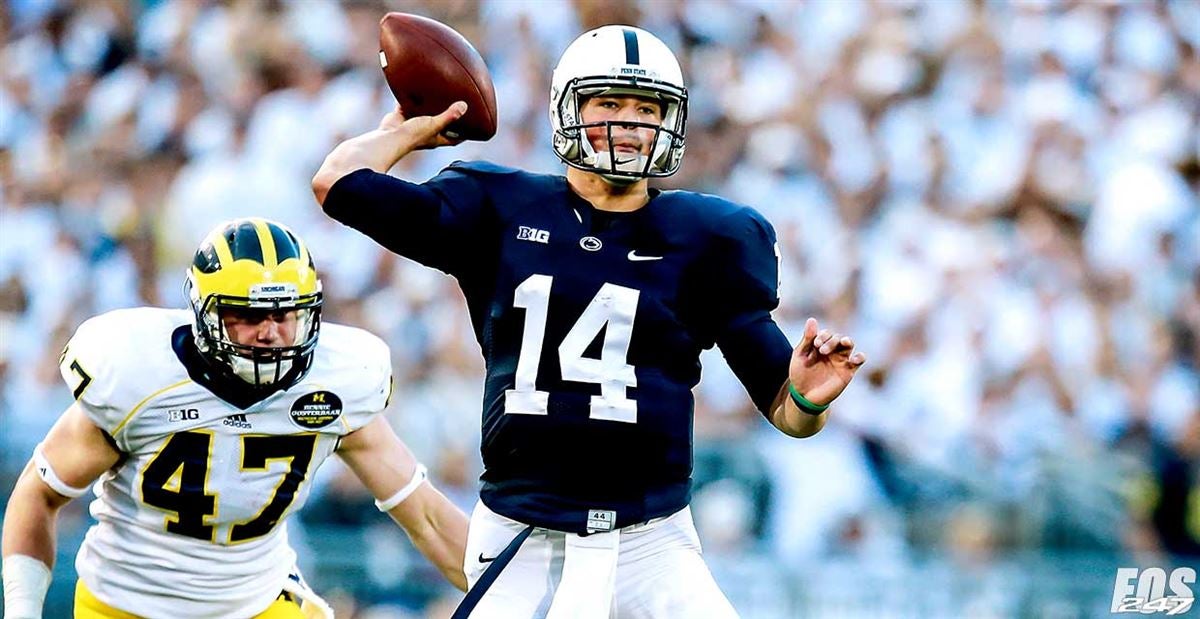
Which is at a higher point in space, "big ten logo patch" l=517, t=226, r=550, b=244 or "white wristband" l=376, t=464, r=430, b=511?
"big ten logo patch" l=517, t=226, r=550, b=244

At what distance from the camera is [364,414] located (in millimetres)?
4367

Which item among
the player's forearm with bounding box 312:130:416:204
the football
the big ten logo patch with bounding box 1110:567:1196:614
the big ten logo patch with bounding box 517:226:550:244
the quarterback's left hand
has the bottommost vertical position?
the big ten logo patch with bounding box 1110:567:1196:614

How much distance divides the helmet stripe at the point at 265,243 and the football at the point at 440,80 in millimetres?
503

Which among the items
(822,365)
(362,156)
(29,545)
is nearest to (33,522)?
(29,545)

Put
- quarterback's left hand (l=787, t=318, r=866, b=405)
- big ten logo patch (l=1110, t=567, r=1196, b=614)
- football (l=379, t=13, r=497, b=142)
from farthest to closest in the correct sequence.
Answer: big ten logo patch (l=1110, t=567, r=1196, b=614), football (l=379, t=13, r=497, b=142), quarterback's left hand (l=787, t=318, r=866, b=405)

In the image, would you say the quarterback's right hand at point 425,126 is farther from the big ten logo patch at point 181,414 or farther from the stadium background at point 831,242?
the stadium background at point 831,242

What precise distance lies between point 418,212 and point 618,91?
53 centimetres

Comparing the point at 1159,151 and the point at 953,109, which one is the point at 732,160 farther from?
the point at 1159,151

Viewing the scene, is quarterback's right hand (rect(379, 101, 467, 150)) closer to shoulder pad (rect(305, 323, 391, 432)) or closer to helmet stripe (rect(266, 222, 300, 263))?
helmet stripe (rect(266, 222, 300, 263))

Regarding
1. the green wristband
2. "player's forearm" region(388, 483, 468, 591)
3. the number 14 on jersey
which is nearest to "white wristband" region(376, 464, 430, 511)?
"player's forearm" region(388, 483, 468, 591)

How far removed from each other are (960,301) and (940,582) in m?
1.82

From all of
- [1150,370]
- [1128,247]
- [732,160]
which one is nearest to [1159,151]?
[1128,247]

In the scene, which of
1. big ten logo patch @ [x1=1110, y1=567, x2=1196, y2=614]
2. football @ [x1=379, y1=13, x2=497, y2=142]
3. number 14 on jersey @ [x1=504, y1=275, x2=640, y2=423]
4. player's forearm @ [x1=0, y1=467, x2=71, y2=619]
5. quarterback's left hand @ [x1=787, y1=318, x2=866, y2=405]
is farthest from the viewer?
big ten logo patch @ [x1=1110, y1=567, x2=1196, y2=614]

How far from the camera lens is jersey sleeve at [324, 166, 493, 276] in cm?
377
